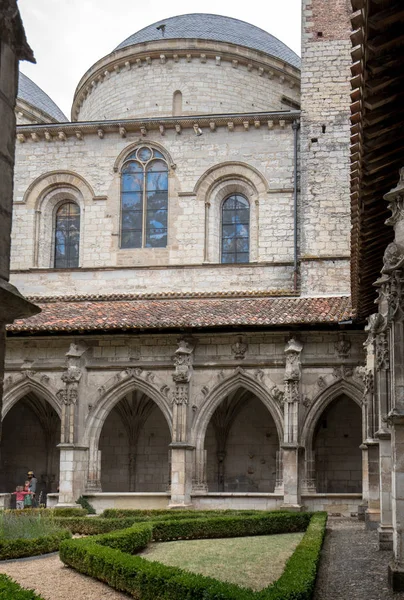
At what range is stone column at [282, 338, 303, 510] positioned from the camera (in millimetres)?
21766

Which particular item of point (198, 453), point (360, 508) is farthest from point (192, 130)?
point (360, 508)

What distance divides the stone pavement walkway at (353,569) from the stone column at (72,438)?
25.2 ft

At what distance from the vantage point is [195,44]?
30.2m

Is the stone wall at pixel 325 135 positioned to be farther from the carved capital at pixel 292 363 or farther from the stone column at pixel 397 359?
the stone column at pixel 397 359

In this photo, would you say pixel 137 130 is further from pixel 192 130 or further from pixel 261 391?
pixel 261 391

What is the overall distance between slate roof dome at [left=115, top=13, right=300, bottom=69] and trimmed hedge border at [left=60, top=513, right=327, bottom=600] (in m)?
17.8

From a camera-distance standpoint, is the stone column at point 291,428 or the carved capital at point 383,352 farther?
the stone column at point 291,428

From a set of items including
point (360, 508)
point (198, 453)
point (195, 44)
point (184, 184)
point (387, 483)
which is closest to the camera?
point (387, 483)

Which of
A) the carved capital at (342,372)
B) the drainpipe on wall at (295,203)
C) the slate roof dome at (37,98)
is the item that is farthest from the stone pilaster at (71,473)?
the slate roof dome at (37,98)

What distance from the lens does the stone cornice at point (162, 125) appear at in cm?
2720

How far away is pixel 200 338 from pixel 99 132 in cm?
800

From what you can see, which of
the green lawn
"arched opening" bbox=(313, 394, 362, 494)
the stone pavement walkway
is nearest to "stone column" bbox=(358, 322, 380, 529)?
the stone pavement walkway

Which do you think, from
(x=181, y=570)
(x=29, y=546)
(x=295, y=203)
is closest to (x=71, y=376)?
(x=295, y=203)

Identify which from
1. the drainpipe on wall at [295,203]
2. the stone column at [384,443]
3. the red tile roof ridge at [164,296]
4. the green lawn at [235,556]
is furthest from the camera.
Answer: the drainpipe on wall at [295,203]
